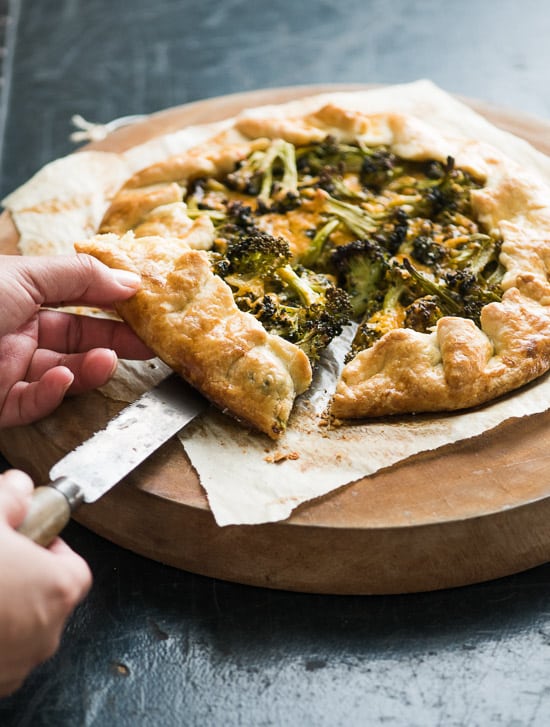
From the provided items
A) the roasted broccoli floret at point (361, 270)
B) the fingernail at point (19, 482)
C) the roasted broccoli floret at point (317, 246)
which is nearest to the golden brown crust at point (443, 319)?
the roasted broccoli floret at point (361, 270)

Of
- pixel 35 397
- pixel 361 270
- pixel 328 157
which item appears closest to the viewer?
pixel 35 397

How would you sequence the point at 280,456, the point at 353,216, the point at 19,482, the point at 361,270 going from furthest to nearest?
the point at 353,216 → the point at 361,270 → the point at 280,456 → the point at 19,482

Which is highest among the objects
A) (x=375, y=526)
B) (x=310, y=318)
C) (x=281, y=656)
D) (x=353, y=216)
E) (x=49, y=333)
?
(x=353, y=216)

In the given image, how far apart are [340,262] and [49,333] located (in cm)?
144

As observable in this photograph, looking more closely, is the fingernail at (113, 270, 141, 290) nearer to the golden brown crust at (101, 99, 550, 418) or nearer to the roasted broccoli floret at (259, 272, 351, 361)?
the golden brown crust at (101, 99, 550, 418)

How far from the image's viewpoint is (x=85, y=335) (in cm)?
412

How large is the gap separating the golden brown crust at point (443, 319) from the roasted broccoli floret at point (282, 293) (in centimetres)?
25

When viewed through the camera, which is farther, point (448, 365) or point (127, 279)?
point (127, 279)

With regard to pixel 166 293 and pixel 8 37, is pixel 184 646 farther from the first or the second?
pixel 8 37

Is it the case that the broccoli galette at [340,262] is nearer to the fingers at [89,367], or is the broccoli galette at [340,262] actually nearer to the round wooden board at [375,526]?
the fingers at [89,367]

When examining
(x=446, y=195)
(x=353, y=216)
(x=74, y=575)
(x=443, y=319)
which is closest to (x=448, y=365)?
(x=443, y=319)

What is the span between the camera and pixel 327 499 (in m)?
3.35

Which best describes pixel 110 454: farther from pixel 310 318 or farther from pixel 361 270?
pixel 361 270

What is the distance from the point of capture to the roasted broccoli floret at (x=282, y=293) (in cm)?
396
